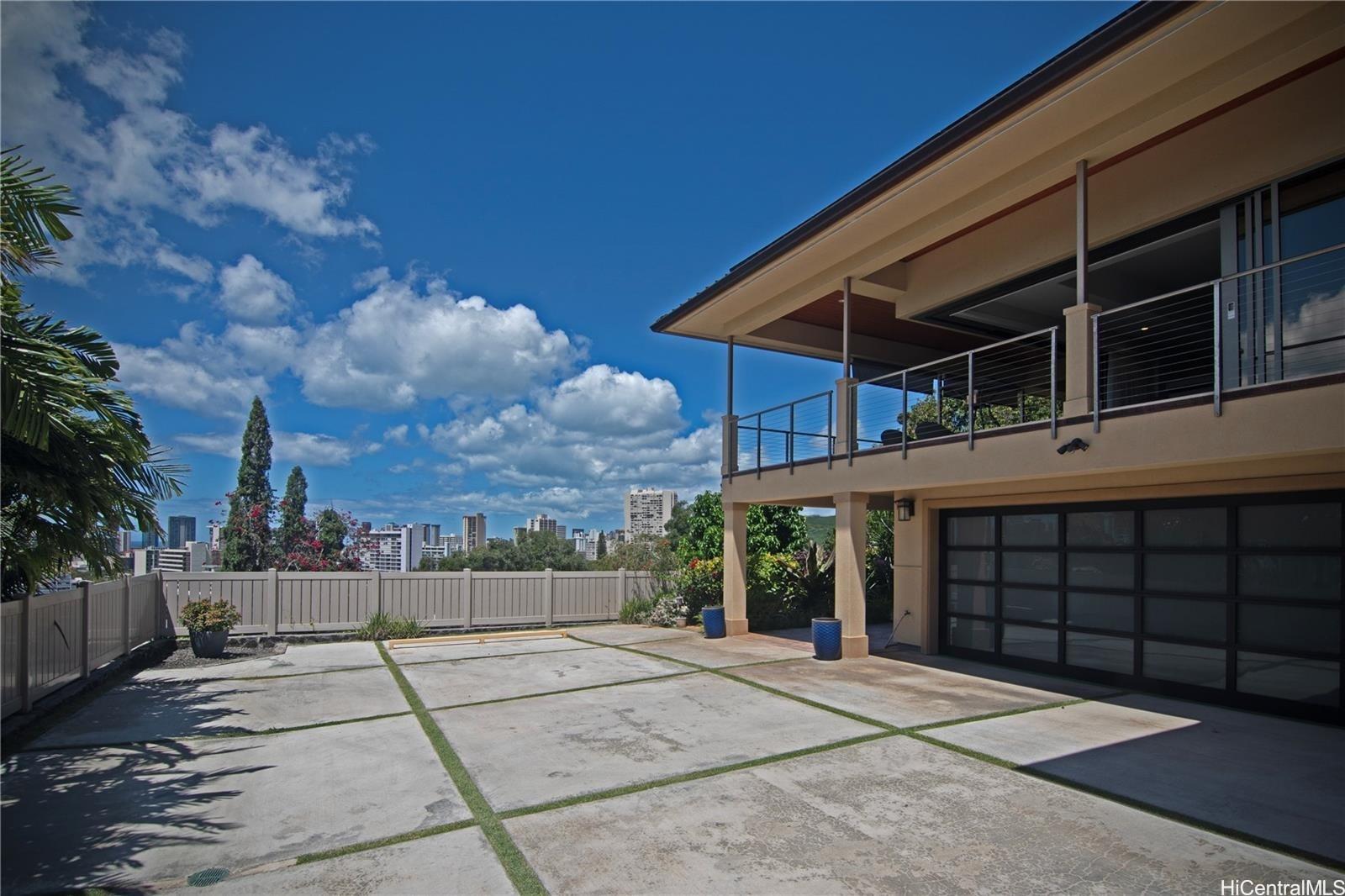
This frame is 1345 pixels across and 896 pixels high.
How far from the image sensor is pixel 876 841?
469cm

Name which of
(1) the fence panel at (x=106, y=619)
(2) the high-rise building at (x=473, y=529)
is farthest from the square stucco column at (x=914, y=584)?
(2) the high-rise building at (x=473, y=529)

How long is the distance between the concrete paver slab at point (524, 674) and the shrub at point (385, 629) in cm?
374

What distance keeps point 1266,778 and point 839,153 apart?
1046cm

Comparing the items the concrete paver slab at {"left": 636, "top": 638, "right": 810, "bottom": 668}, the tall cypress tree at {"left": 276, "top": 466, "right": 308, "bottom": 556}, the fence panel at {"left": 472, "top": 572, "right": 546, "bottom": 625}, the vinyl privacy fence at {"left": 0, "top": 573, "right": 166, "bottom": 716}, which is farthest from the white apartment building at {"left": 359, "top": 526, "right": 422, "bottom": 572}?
the concrete paver slab at {"left": 636, "top": 638, "right": 810, "bottom": 668}

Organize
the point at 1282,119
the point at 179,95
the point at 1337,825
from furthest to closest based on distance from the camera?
the point at 179,95
the point at 1282,119
the point at 1337,825

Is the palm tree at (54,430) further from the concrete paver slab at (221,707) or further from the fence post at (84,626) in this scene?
the fence post at (84,626)

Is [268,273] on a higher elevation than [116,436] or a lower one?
higher

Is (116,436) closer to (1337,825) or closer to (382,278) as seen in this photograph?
(1337,825)

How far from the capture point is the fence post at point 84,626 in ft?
31.5

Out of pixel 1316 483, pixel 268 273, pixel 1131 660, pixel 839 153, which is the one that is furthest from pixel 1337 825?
pixel 268 273

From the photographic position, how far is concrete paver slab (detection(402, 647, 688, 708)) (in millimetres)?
9688

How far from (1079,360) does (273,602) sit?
49.9 ft

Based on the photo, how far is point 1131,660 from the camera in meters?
9.58

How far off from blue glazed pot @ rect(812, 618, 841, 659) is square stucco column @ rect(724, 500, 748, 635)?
339cm
